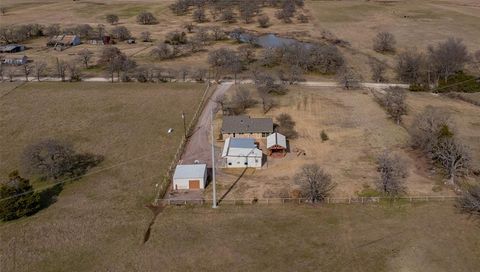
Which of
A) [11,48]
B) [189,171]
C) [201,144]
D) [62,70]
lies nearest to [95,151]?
[201,144]

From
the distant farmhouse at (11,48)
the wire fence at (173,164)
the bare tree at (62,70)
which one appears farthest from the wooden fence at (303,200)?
the distant farmhouse at (11,48)

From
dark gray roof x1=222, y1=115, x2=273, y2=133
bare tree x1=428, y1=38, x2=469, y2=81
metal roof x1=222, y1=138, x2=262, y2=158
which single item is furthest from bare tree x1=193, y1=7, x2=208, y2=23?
Answer: metal roof x1=222, y1=138, x2=262, y2=158

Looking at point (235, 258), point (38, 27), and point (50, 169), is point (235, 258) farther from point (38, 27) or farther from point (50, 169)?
point (38, 27)

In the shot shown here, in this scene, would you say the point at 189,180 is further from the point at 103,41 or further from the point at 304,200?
the point at 103,41

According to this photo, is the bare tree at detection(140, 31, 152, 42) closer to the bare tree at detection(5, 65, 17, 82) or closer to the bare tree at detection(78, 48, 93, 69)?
the bare tree at detection(78, 48, 93, 69)

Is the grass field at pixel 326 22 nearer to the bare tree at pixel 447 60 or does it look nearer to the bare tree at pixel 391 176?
the bare tree at pixel 447 60
